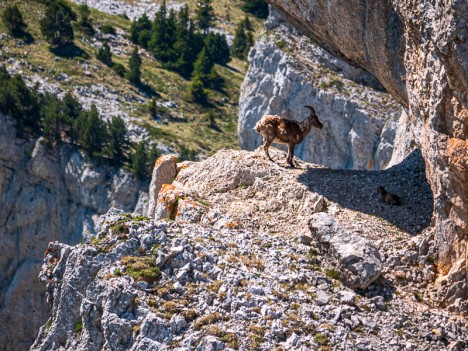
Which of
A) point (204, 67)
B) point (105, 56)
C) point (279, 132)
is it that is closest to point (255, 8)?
point (204, 67)

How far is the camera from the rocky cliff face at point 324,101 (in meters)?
72.5

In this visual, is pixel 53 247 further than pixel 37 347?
Yes

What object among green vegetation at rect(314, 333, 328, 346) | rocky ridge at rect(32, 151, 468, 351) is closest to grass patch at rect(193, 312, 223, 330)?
rocky ridge at rect(32, 151, 468, 351)

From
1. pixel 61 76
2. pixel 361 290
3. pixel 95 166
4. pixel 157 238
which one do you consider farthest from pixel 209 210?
pixel 61 76

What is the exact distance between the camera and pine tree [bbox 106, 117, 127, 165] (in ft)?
292

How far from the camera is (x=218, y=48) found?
12075cm

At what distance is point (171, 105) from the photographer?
10269 centimetres

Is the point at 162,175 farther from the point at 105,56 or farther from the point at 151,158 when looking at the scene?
the point at 105,56

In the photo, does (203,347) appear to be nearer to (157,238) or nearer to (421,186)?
(157,238)

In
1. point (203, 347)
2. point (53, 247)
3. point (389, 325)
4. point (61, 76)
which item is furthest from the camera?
point (61, 76)

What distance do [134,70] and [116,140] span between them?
670 inches

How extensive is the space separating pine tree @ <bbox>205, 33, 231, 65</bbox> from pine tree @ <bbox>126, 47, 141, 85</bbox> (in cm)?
1692

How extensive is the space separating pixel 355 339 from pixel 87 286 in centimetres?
895

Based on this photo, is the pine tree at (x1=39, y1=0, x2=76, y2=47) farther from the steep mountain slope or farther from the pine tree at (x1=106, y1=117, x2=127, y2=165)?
the pine tree at (x1=106, y1=117, x2=127, y2=165)
